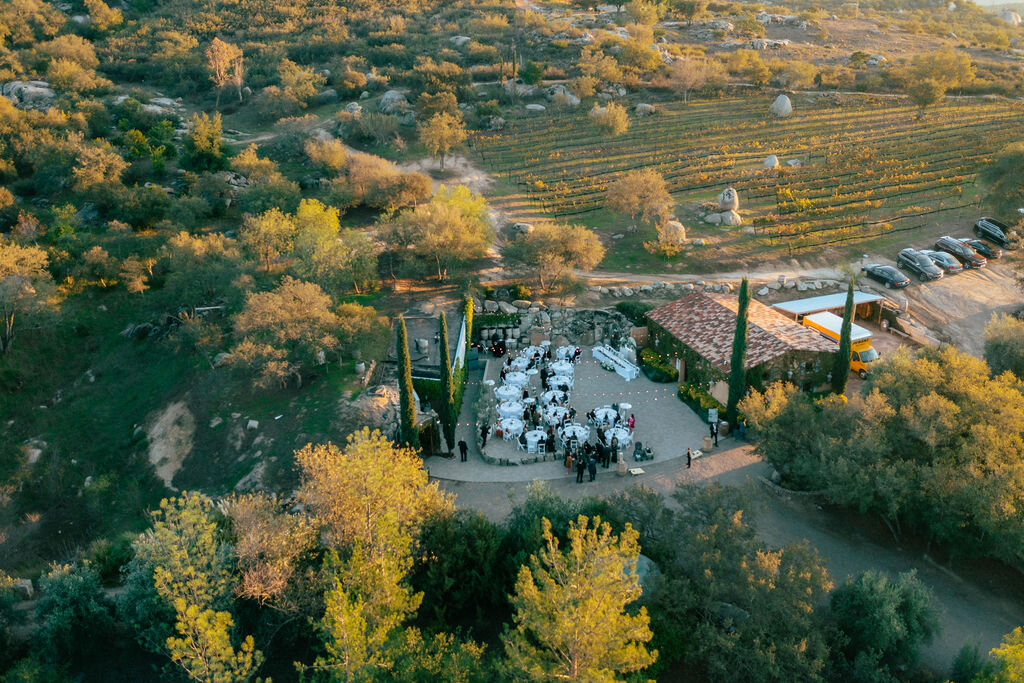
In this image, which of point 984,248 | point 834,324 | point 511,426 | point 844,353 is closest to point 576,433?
point 511,426

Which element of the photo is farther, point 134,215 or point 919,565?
point 134,215

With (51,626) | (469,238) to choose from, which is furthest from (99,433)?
(469,238)

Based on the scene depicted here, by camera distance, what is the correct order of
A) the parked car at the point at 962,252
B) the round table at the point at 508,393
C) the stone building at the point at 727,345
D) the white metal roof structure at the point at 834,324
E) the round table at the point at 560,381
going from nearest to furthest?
1. the stone building at the point at 727,345
2. the round table at the point at 508,393
3. the round table at the point at 560,381
4. the white metal roof structure at the point at 834,324
5. the parked car at the point at 962,252

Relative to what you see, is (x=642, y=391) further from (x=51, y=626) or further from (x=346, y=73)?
(x=346, y=73)

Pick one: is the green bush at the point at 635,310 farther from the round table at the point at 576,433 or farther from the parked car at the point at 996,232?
the parked car at the point at 996,232

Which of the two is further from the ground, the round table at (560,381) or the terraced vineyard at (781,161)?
the terraced vineyard at (781,161)

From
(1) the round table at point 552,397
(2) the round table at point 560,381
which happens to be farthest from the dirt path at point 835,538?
(2) the round table at point 560,381

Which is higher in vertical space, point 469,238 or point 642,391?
point 469,238

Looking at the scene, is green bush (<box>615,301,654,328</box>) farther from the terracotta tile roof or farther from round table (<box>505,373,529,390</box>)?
round table (<box>505,373,529,390</box>)

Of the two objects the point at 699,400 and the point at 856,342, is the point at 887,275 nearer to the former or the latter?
the point at 856,342
